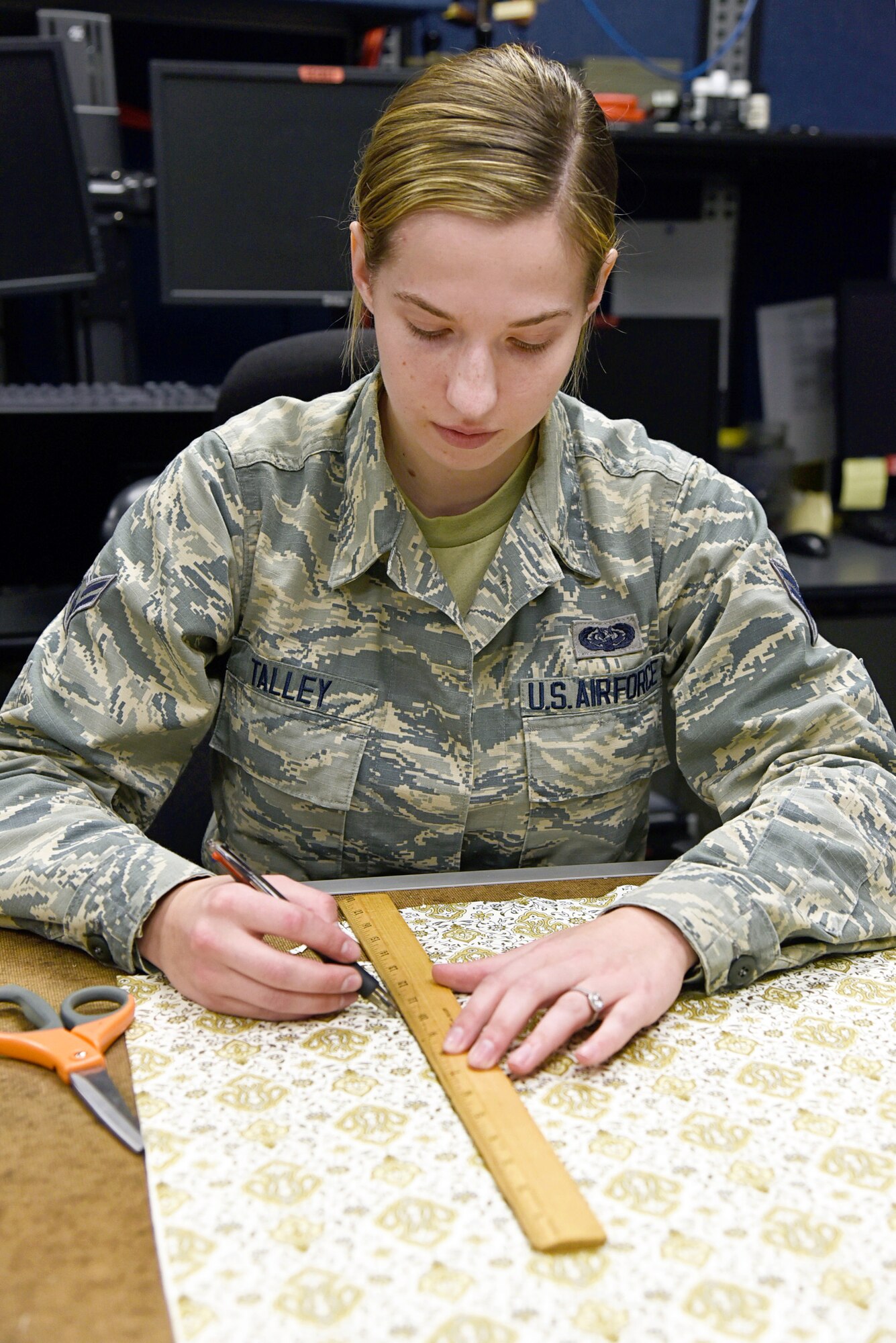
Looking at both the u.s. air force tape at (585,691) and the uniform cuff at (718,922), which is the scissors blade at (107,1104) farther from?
the u.s. air force tape at (585,691)

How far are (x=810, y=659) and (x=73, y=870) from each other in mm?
580

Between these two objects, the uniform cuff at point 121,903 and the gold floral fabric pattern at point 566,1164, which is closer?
the gold floral fabric pattern at point 566,1164

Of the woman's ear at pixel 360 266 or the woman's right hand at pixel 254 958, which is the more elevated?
the woman's ear at pixel 360 266

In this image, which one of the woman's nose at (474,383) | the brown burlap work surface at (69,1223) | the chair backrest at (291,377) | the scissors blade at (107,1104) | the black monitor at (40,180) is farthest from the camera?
the black monitor at (40,180)

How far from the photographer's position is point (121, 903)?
80 cm

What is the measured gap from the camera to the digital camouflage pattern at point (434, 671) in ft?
3.04

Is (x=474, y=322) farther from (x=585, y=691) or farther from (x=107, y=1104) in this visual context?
(x=107, y=1104)

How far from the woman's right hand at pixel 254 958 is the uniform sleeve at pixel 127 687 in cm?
7

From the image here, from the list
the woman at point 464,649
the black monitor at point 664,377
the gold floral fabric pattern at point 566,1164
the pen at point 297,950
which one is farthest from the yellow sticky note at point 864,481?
the pen at point 297,950

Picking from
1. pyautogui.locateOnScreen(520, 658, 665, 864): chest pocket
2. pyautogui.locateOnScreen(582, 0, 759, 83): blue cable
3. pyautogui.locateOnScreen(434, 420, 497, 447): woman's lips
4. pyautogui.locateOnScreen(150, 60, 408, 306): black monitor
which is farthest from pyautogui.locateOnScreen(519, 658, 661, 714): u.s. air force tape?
pyautogui.locateOnScreen(582, 0, 759, 83): blue cable

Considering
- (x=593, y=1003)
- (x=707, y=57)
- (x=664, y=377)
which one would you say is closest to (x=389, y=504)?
(x=593, y=1003)

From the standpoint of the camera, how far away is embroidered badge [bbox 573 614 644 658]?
3.29ft

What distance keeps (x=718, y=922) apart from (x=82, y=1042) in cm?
40

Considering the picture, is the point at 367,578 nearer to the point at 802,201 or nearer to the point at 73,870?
the point at 73,870
